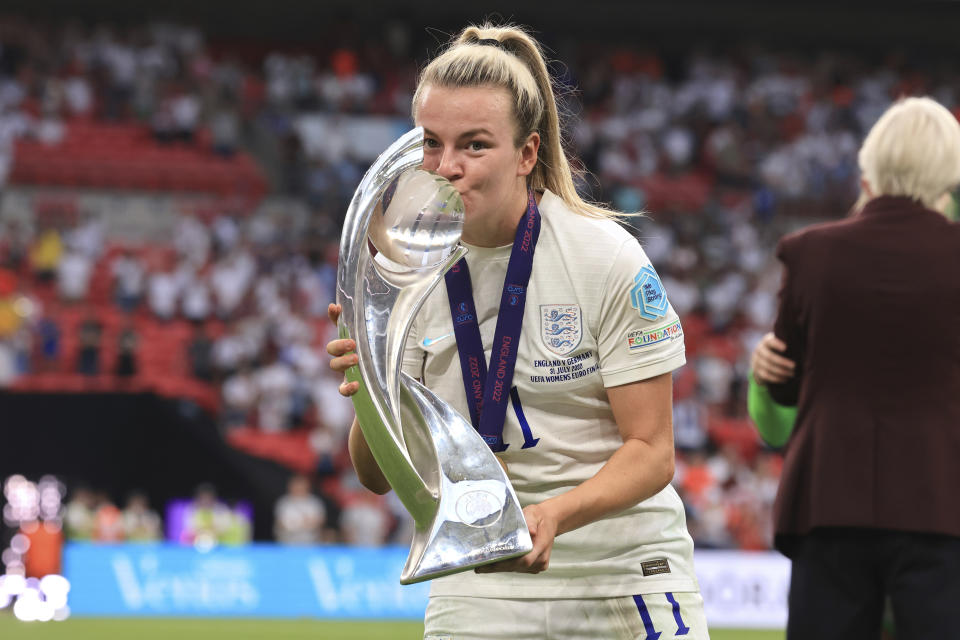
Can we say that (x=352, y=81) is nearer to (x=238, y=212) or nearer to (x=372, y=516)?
(x=238, y=212)

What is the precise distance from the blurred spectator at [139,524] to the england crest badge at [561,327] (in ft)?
37.8

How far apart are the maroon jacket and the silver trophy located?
3.12 feet

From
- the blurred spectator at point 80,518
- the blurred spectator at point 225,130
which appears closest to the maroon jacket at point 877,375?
the blurred spectator at point 80,518

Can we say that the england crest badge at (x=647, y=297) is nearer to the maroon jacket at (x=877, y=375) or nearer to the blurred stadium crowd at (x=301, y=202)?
the maroon jacket at (x=877, y=375)

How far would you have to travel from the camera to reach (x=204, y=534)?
13.6 meters

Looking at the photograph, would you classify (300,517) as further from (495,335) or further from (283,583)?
(495,335)

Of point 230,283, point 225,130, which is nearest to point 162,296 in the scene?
point 230,283

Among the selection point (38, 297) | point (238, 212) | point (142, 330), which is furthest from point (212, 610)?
point (238, 212)

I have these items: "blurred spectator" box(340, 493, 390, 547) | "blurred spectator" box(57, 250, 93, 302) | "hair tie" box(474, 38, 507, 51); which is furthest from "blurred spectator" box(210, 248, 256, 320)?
"hair tie" box(474, 38, 507, 51)

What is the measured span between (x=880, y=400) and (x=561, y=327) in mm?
744

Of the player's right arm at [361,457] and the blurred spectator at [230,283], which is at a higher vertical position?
the blurred spectator at [230,283]

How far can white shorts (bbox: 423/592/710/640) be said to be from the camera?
8.34ft

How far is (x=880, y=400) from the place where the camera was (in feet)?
9.09

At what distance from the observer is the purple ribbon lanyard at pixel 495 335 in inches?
98.6
